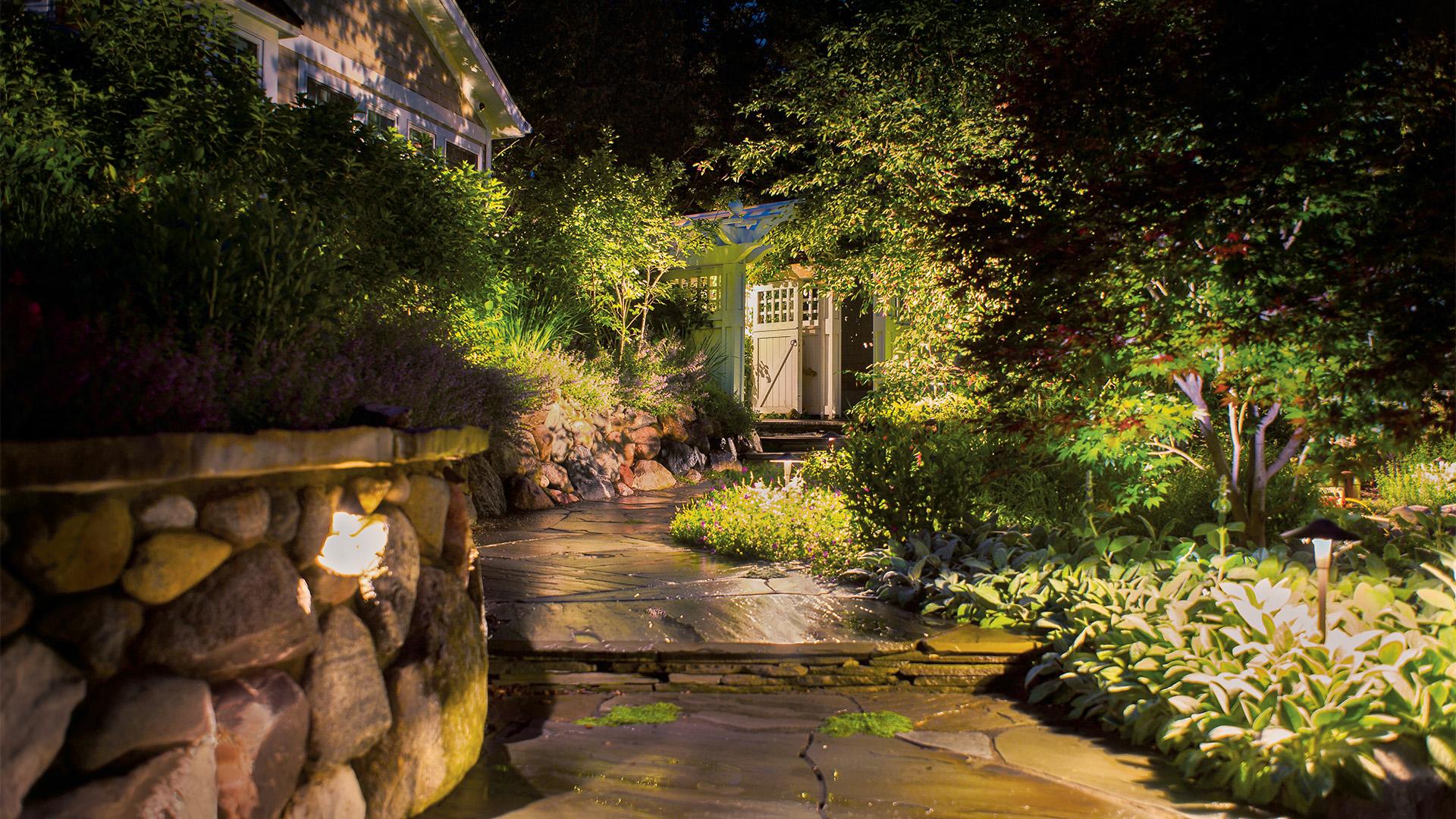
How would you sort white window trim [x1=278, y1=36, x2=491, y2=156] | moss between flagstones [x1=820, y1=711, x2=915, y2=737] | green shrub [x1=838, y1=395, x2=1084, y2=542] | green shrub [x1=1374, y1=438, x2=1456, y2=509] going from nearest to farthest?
moss between flagstones [x1=820, y1=711, x2=915, y2=737]
green shrub [x1=838, y1=395, x2=1084, y2=542]
green shrub [x1=1374, y1=438, x2=1456, y2=509]
white window trim [x1=278, y1=36, x2=491, y2=156]

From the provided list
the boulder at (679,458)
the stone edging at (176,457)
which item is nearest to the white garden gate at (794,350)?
the boulder at (679,458)

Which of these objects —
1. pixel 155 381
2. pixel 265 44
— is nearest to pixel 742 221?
pixel 265 44

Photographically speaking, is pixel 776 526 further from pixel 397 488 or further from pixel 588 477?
pixel 588 477

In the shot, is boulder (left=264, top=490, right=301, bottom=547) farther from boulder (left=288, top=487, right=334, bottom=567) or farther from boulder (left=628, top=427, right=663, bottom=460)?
boulder (left=628, top=427, right=663, bottom=460)

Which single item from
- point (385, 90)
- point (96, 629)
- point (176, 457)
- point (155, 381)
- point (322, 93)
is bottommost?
point (96, 629)

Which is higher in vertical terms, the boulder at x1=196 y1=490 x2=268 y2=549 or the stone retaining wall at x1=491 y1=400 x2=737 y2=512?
the boulder at x1=196 y1=490 x2=268 y2=549

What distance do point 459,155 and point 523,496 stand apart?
22.9 feet

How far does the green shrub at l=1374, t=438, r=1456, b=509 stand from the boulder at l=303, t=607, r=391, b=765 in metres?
6.98

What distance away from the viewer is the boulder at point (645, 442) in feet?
38.6

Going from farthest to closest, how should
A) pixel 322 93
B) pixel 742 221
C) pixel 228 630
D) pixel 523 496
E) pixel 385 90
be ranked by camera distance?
pixel 742 221 < pixel 385 90 < pixel 322 93 < pixel 523 496 < pixel 228 630

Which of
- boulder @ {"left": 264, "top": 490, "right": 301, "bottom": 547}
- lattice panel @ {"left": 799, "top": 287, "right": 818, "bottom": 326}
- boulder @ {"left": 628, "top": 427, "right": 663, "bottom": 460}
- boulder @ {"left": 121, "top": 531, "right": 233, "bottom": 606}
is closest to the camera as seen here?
boulder @ {"left": 121, "top": 531, "right": 233, "bottom": 606}

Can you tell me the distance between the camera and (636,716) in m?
3.89

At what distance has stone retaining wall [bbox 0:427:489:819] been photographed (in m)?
1.87

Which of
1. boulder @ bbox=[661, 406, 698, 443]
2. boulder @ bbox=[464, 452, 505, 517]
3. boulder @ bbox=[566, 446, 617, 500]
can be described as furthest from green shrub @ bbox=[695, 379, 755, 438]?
boulder @ bbox=[464, 452, 505, 517]
